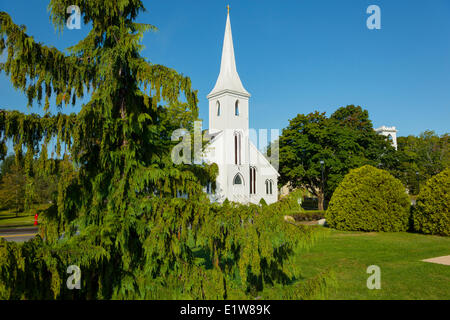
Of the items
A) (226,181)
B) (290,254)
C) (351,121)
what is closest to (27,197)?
(290,254)

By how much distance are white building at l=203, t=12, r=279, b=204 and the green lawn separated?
18.5 metres

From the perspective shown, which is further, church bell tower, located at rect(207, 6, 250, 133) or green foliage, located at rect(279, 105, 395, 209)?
green foliage, located at rect(279, 105, 395, 209)

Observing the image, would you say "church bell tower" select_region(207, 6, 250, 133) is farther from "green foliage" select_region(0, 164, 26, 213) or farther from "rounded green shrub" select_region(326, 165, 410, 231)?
"green foliage" select_region(0, 164, 26, 213)

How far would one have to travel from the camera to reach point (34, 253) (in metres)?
3.18

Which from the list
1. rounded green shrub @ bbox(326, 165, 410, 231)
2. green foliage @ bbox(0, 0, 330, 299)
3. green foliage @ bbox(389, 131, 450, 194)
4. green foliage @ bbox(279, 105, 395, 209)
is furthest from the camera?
green foliage @ bbox(389, 131, 450, 194)

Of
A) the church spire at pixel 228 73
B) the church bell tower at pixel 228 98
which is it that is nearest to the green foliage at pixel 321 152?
the church bell tower at pixel 228 98

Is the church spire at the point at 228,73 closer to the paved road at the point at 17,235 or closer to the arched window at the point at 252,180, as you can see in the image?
the arched window at the point at 252,180

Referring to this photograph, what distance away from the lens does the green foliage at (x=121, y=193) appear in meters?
3.81

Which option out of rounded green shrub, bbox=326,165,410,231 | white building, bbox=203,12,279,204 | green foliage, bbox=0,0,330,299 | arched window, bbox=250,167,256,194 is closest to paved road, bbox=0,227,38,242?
green foliage, bbox=0,0,330,299

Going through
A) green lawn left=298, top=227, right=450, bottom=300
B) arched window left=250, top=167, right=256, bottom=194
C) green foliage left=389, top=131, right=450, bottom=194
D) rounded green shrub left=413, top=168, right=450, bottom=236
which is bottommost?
green lawn left=298, top=227, right=450, bottom=300

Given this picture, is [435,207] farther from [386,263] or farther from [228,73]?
[228,73]

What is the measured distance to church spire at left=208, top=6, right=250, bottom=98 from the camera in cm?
3581

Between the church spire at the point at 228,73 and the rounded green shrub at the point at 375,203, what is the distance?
2089 centimetres

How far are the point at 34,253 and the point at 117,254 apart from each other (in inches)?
48.6
